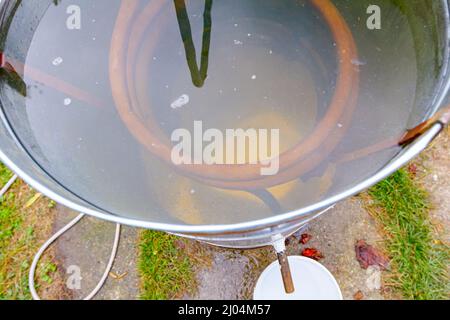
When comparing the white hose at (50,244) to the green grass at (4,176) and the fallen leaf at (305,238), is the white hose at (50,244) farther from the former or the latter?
the fallen leaf at (305,238)

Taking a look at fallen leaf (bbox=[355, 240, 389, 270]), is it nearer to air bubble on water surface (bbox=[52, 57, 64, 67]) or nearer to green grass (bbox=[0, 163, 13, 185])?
air bubble on water surface (bbox=[52, 57, 64, 67])

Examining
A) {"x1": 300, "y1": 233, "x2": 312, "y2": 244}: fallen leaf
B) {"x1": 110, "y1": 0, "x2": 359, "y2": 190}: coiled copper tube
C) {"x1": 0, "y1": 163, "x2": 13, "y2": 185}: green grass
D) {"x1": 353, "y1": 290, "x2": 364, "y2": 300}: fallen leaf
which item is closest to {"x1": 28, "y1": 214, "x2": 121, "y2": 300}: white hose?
{"x1": 0, "y1": 163, "x2": 13, "y2": 185}: green grass

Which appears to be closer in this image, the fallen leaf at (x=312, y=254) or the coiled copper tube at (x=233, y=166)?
the coiled copper tube at (x=233, y=166)

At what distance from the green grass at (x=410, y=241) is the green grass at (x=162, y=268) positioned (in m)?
0.61

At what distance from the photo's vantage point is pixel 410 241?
132 cm

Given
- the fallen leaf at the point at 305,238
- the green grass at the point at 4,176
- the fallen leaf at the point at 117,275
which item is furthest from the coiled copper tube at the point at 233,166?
the green grass at the point at 4,176

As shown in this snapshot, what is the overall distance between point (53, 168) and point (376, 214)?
3.06 ft

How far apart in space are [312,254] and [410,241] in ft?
0.97

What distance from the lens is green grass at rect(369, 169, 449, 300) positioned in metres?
1.29

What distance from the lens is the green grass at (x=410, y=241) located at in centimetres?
129

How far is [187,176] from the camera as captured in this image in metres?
1.09

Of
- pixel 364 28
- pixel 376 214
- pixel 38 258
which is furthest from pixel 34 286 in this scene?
pixel 364 28

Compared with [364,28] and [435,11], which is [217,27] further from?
[435,11]

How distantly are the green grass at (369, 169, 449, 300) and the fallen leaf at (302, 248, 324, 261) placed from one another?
0.20 metres
